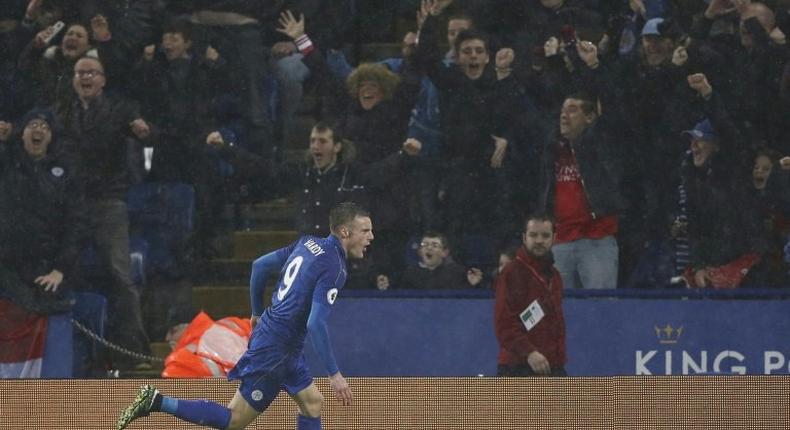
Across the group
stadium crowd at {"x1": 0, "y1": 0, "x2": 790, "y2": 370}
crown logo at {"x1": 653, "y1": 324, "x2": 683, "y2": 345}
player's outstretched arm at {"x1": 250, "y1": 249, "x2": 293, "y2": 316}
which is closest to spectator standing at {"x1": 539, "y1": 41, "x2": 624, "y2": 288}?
stadium crowd at {"x1": 0, "y1": 0, "x2": 790, "y2": 370}

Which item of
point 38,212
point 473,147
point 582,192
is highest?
point 473,147

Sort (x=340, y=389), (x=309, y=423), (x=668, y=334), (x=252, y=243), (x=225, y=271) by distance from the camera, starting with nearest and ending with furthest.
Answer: (x=340, y=389) < (x=309, y=423) < (x=668, y=334) < (x=225, y=271) < (x=252, y=243)

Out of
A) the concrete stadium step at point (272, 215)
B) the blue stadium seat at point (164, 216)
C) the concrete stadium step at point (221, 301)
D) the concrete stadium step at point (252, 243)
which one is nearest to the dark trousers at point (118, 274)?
the blue stadium seat at point (164, 216)

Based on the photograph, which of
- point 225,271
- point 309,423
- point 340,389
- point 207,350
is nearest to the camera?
point 340,389

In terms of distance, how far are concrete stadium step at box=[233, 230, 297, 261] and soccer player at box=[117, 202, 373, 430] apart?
3767mm

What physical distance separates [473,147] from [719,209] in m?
1.79

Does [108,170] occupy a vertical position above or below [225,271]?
above

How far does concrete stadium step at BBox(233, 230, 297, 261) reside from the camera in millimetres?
11750

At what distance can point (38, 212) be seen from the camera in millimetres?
11086

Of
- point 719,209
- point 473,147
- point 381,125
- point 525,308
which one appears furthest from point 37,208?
point 719,209

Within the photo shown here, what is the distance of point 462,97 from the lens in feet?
36.1

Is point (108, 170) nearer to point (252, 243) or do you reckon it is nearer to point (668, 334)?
point (252, 243)

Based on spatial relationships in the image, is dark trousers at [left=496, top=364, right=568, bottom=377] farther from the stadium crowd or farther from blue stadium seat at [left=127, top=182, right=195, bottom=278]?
blue stadium seat at [left=127, top=182, right=195, bottom=278]

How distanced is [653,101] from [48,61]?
4517mm
